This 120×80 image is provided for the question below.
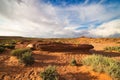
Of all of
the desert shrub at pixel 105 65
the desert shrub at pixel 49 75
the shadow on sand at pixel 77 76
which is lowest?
the shadow on sand at pixel 77 76

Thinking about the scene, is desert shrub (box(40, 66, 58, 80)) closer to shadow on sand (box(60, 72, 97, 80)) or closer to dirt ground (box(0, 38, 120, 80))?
dirt ground (box(0, 38, 120, 80))

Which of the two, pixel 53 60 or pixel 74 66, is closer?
pixel 74 66

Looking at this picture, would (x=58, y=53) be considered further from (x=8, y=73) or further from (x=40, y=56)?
(x=8, y=73)

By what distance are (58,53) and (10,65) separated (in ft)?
16.8

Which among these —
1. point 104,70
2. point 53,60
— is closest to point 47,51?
point 53,60

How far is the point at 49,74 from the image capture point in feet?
33.2

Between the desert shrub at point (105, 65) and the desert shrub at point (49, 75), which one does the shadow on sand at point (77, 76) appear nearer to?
the desert shrub at point (49, 75)

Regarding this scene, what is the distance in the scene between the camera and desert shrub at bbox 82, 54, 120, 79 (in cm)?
1021

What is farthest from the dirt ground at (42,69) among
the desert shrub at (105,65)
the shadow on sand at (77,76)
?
the desert shrub at (105,65)

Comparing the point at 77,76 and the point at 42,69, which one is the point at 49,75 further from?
the point at 77,76

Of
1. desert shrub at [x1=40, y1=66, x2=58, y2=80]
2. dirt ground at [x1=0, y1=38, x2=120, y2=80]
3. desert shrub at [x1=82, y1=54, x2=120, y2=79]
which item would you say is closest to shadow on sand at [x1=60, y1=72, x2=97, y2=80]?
dirt ground at [x1=0, y1=38, x2=120, y2=80]

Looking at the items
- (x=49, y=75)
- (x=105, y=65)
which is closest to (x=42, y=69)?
(x=49, y=75)

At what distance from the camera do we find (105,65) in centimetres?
1116

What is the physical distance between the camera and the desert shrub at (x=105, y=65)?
10.2m
